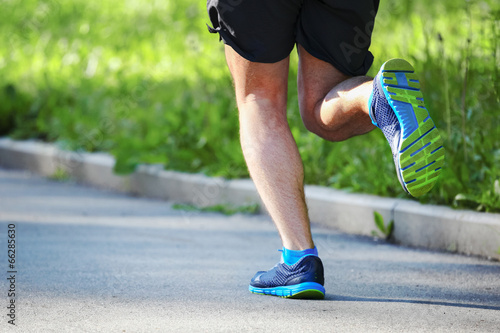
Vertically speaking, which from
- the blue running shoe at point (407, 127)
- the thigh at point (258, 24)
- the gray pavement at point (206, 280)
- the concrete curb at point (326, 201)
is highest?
the thigh at point (258, 24)

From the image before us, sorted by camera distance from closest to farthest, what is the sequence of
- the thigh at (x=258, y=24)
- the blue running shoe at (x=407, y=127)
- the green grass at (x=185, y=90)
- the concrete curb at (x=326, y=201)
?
1. the blue running shoe at (x=407, y=127)
2. the thigh at (x=258, y=24)
3. the concrete curb at (x=326, y=201)
4. the green grass at (x=185, y=90)

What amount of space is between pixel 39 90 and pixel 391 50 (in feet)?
12.0

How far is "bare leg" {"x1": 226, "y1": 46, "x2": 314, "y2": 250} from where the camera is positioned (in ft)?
9.45

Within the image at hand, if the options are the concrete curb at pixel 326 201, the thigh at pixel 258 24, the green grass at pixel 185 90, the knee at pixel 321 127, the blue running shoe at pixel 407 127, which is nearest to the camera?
the blue running shoe at pixel 407 127

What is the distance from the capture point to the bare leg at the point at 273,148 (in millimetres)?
2879

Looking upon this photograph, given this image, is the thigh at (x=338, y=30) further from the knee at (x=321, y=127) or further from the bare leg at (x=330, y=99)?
the knee at (x=321, y=127)

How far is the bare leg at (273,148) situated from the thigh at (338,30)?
135mm

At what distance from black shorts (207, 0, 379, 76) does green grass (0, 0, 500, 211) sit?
3.82 feet

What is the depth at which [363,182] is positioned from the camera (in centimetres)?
461

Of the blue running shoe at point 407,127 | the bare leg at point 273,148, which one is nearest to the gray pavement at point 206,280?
the bare leg at point 273,148

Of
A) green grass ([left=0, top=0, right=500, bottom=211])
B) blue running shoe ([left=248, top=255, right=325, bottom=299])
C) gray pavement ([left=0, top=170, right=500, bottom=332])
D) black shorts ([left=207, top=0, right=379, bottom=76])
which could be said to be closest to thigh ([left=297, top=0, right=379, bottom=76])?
black shorts ([left=207, top=0, right=379, bottom=76])

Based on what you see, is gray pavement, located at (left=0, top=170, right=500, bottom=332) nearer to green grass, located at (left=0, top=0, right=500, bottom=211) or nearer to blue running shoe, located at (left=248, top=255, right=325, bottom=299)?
blue running shoe, located at (left=248, top=255, right=325, bottom=299)

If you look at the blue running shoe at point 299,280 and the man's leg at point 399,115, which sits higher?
the man's leg at point 399,115

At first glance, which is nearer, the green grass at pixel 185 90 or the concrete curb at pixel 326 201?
the concrete curb at pixel 326 201
